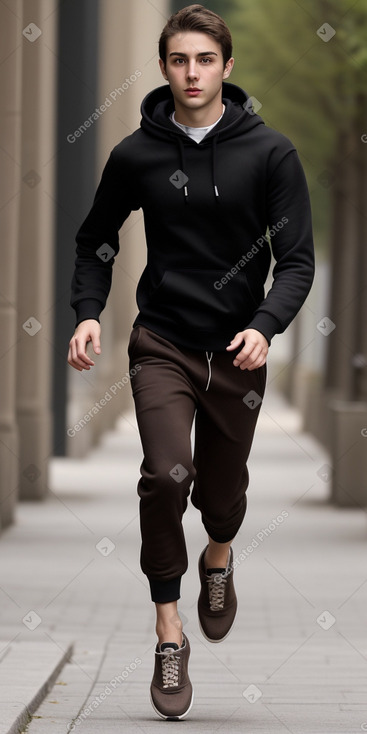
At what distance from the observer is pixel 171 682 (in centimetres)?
510

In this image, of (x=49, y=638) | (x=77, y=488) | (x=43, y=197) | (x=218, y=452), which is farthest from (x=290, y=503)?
(x=218, y=452)

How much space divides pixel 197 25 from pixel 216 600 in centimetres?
192

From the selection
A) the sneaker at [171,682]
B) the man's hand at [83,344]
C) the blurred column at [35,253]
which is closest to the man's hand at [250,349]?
the man's hand at [83,344]

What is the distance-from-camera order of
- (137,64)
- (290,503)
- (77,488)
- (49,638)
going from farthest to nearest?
(137,64) < (77,488) < (290,503) < (49,638)

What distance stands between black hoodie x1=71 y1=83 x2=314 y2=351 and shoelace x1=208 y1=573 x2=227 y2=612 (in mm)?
915

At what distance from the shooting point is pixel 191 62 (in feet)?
16.2

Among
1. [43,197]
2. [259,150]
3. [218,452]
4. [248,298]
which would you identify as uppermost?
[259,150]

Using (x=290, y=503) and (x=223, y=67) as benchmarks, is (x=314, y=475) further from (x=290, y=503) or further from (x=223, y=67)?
(x=223, y=67)

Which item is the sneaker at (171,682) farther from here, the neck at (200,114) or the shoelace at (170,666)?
the neck at (200,114)

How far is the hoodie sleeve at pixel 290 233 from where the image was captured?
5.03 m

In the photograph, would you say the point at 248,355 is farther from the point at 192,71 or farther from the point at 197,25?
the point at 197,25

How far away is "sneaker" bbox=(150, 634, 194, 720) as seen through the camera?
5094 mm

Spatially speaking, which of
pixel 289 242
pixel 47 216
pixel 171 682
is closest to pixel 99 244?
pixel 289 242

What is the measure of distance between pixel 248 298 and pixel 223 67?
2.30 ft
